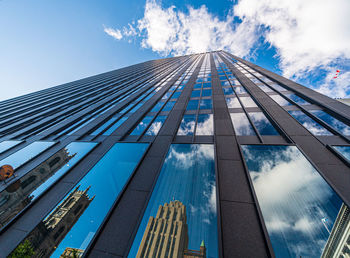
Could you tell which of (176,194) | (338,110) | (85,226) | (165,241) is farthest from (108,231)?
(338,110)

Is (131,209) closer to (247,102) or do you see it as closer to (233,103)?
(233,103)

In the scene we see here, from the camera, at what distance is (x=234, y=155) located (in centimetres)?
648

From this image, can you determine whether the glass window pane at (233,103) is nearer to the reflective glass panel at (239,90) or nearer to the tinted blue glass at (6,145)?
the reflective glass panel at (239,90)

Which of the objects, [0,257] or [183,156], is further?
[183,156]

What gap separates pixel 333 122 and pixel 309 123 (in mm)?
1206

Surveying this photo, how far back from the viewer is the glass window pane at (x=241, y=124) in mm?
8096

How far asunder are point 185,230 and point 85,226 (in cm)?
382

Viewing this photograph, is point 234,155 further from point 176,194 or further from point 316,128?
point 316,128

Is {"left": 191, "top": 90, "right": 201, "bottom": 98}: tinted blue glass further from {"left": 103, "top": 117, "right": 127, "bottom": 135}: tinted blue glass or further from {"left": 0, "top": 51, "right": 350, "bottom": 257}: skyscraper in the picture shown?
{"left": 103, "top": 117, "right": 127, "bottom": 135}: tinted blue glass

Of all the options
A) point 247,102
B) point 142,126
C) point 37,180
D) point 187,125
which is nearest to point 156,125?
point 142,126

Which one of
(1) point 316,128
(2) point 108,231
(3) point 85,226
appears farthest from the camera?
(1) point 316,128

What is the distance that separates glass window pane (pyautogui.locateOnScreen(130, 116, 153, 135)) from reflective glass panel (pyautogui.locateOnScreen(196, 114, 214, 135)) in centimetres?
451

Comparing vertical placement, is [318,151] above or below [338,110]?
below

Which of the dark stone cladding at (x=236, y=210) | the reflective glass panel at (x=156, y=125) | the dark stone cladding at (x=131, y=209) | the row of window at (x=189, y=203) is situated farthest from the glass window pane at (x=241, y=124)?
the reflective glass panel at (x=156, y=125)
